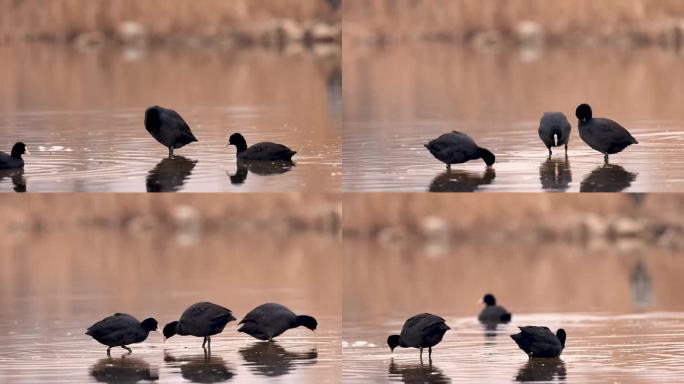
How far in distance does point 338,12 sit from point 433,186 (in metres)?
28.1

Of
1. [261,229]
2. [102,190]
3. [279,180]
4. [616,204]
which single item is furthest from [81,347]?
[616,204]

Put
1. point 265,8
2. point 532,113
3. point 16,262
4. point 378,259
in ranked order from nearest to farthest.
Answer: point 532,113
point 16,262
point 378,259
point 265,8

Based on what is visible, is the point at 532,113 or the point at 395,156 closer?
the point at 395,156

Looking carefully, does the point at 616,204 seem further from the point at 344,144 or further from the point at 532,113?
the point at 344,144

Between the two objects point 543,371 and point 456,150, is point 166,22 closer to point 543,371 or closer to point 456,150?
point 456,150

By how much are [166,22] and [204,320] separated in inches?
1108

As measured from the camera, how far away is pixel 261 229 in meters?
30.1

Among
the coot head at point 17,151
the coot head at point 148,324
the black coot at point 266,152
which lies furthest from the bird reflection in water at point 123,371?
the black coot at point 266,152

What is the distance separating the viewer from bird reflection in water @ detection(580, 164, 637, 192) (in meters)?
16.3

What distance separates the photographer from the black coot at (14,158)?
58.6 ft

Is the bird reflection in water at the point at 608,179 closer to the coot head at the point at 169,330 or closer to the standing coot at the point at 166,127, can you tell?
the coot head at the point at 169,330

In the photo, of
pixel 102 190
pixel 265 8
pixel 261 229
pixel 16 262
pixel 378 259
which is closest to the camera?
pixel 102 190

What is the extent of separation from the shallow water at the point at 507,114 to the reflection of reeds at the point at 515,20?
7.05 ft

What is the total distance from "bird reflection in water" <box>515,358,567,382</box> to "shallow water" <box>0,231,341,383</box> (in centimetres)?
187
